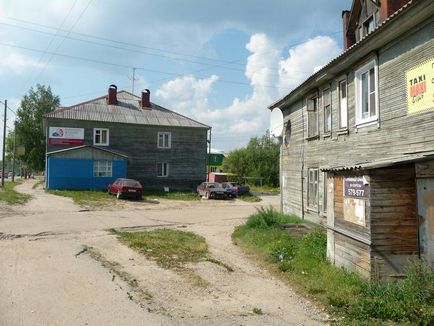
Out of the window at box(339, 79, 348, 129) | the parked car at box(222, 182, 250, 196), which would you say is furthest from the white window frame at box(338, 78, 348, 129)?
the parked car at box(222, 182, 250, 196)

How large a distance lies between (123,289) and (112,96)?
3680 centimetres

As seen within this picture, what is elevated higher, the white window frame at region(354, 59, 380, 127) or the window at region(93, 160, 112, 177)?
the white window frame at region(354, 59, 380, 127)

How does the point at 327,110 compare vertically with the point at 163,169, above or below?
above

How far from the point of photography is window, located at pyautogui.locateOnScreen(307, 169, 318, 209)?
611 inches

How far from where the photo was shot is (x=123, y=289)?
7.61 metres

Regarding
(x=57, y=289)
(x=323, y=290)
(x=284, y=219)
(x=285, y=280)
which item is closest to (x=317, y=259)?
(x=285, y=280)

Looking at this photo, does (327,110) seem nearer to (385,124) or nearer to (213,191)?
(385,124)

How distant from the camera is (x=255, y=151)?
69.1 m

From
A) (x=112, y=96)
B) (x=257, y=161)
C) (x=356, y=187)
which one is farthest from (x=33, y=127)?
(x=356, y=187)

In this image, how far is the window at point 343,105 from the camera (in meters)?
12.8

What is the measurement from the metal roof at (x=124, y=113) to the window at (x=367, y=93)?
98.0 ft

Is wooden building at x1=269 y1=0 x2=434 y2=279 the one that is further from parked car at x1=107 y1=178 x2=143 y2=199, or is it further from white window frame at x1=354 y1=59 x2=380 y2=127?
parked car at x1=107 y1=178 x2=143 y2=199

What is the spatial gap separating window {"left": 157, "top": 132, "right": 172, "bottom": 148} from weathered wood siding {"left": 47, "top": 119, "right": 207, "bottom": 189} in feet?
0.99

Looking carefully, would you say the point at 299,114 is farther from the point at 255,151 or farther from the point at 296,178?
the point at 255,151
